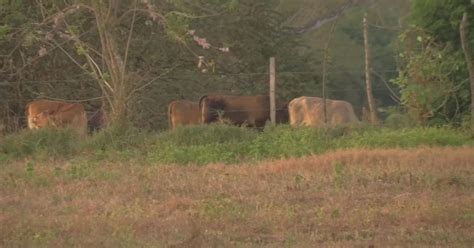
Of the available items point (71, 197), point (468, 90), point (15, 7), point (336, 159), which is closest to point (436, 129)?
point (468, 90)

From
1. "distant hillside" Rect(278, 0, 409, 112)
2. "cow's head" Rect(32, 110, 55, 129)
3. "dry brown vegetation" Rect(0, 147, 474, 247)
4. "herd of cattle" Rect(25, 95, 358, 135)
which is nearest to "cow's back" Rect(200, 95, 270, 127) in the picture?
"herd of cattle" Rect(25, 95, 358, 135)

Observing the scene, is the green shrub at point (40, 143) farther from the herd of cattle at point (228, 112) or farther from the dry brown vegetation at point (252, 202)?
the herd of cattle at point (228, 112)

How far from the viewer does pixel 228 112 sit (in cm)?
1820

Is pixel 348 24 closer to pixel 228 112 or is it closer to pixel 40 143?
pixel 228 112

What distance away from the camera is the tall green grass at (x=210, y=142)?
1238 centimetres

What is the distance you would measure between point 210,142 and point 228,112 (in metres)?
4.64

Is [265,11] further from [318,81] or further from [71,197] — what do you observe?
[71,197]

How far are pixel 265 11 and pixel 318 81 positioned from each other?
9.63 feet

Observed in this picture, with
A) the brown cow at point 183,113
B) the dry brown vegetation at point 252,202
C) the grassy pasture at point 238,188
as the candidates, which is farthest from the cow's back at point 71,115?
the dry brown vegetation at point 252,202

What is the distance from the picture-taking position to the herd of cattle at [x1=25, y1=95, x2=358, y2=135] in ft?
57.2

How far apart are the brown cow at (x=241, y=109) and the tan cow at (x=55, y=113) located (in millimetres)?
2720

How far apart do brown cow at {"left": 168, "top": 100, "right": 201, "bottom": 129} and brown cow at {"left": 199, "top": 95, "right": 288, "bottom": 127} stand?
0.24 m

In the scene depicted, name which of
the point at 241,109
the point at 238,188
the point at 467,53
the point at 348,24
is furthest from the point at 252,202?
the point at 348,24

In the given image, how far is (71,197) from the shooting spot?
29.4 ft
